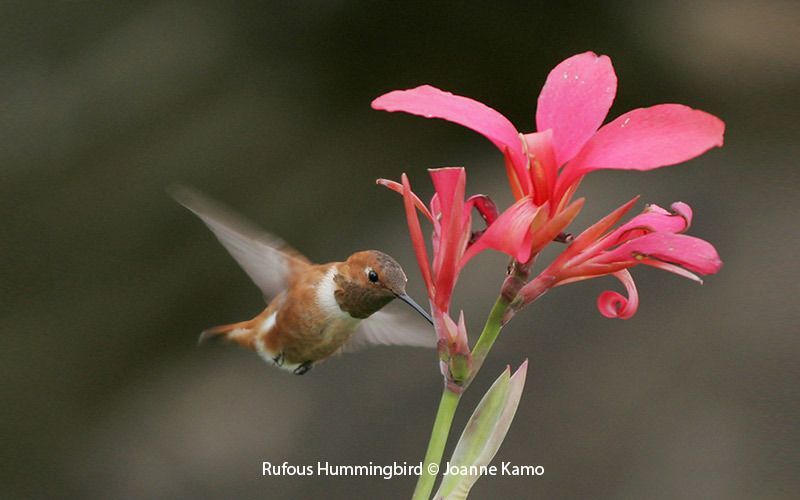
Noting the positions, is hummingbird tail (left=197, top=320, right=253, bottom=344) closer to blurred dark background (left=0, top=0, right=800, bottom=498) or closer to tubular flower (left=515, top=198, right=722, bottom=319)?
tubular flower (left=515, top=198, right=722, bottom=319)

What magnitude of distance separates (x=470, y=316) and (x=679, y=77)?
3.52ft

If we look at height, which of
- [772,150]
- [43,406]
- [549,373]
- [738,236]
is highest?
[772,150]

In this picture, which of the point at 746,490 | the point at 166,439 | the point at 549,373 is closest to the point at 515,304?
the point at 549,373

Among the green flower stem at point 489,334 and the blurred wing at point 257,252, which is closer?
the green flower stem at point 489,334

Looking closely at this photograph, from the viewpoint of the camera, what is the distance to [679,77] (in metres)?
3.05

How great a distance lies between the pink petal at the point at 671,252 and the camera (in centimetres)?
74

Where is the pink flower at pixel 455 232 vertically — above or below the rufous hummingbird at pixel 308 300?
above

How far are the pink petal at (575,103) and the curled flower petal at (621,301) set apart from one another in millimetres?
150

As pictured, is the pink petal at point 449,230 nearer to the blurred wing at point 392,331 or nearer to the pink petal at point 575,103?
the pink petal at point 575,103

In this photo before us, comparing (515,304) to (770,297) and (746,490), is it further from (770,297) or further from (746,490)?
(770,297)

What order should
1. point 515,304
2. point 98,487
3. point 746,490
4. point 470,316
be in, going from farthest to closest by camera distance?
point 98,487
point 470,316
point 746,490
point 515,304

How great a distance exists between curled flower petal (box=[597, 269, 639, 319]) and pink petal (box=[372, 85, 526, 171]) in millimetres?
173

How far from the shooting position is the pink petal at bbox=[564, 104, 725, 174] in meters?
0.69

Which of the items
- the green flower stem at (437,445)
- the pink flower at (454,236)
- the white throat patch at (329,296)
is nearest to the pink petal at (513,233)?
the pink flower at (454,236)
